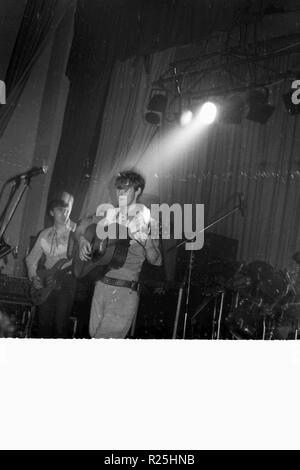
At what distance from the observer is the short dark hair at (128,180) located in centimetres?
242

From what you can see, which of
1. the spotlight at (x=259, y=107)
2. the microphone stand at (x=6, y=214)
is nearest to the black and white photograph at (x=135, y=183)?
the microphone stand at (x=6, y=214)

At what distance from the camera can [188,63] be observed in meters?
2.57

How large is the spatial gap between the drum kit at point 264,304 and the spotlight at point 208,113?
78 centimetres

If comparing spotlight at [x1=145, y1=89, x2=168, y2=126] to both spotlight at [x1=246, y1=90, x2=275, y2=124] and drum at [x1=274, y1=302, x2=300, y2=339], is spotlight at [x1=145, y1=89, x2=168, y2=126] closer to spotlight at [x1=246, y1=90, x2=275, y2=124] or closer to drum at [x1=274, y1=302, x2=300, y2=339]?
spotlight at [x1=246, y1=90, x2=275, y2=124]

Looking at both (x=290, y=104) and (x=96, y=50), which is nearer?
(x=96, y=50)

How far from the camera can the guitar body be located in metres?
2.29

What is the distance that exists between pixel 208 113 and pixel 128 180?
607mm

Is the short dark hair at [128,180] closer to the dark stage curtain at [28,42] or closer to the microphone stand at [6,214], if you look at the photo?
the microphone stand at [6,214]

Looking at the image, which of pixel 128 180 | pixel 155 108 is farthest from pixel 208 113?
pixel 128 180

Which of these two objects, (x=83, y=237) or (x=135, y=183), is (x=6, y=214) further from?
(x=135, y=183)

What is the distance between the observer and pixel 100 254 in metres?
2.31

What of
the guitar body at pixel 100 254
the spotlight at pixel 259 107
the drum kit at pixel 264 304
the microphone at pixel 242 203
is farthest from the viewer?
the spotlight at pixel 259 107

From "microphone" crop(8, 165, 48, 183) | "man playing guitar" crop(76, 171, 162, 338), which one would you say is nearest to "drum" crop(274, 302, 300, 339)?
"man playing guitar" crop(76, 171, 162, 338)

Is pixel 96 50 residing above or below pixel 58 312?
above
